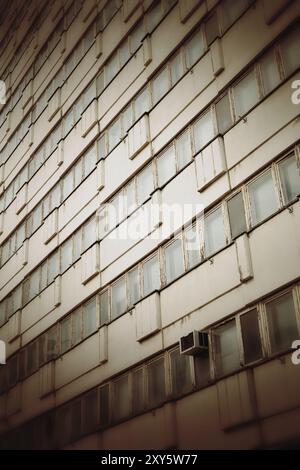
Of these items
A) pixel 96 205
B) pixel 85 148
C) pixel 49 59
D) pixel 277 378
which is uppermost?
pixel 49 59

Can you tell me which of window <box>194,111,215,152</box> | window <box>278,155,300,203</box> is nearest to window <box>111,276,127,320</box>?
window <box>194,111,215,152</box>

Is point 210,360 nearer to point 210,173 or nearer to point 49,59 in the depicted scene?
Answer: point 210,173

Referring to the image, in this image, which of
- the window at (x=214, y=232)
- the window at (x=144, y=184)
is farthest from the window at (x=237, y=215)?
the window at (x=144, y=184)

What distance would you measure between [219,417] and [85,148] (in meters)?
11.4

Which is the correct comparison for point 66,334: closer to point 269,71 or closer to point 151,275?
point 151,275

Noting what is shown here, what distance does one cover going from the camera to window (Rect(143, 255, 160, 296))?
15.3m

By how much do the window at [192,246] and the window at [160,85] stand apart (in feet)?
15.7

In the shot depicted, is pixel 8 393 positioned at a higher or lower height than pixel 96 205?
lower

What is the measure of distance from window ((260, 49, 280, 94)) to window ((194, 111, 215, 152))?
1809mm

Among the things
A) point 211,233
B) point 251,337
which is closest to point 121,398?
point 251,337

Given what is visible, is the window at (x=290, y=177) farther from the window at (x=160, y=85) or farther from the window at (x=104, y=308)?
the window at (x=104, y=308)

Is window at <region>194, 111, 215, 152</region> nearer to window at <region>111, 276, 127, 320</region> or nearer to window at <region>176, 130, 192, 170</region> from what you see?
window at <region>176, 130, 192, 170</region>

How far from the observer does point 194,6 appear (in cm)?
1680
